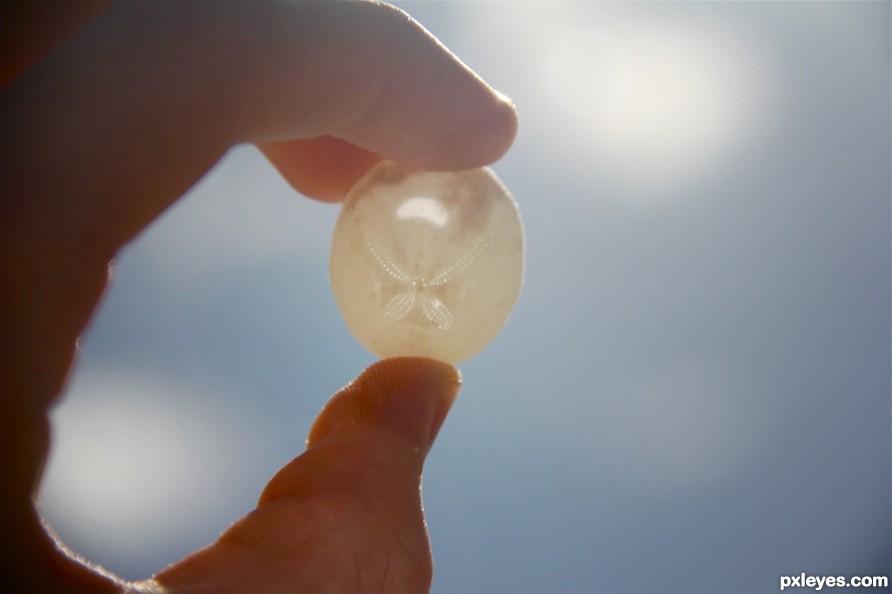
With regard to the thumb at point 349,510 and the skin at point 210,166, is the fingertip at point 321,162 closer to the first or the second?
the skin at point 210,166

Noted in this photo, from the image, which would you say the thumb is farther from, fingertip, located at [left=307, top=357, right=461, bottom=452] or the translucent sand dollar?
the translucent sand dollar

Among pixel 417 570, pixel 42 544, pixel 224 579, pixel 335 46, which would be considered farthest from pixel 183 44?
pixel 417 570

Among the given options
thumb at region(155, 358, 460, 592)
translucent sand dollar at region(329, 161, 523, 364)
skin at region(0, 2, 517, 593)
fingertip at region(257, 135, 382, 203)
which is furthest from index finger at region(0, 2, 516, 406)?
thumb at region(155, 358, 460, 592)

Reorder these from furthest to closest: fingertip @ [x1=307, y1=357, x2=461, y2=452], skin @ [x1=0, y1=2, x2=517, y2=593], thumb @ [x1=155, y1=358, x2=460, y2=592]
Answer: fingertip @ [x1=307, y1=357, x2=461, y2=452]
thumb @ [x1=155, y1=358, x2=460, y2=592]
skin @ [x1=0, y1=2, x2=517, y2=593]

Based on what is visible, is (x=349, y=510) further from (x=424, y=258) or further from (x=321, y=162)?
(x=321, y=162)

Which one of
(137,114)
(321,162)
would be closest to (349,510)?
(137,114)

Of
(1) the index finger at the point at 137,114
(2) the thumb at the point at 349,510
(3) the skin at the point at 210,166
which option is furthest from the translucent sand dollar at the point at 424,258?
(1) the index finger at the point at 137,114
